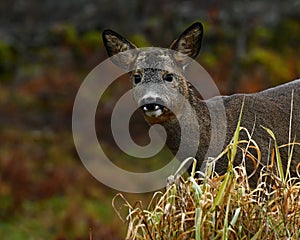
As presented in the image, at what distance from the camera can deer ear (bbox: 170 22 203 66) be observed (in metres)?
6.62

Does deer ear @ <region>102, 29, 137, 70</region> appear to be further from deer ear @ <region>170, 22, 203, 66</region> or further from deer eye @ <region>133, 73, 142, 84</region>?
deer ear @ <region>170, 22, 203, 66</region>

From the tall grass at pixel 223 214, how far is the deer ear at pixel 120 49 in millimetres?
1967

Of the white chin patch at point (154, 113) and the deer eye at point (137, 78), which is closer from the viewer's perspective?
the white chin patch at point (154, 113)

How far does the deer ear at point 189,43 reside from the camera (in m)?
6.62

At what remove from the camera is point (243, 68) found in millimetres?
20859

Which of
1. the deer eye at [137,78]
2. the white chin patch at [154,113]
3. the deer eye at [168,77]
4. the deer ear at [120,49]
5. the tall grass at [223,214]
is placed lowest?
the tall grass at [223,214]

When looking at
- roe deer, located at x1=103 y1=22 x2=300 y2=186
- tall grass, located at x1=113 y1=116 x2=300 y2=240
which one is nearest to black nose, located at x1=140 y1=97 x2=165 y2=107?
roe deer, located at x1=103 y1=22 x2=300 y2=186

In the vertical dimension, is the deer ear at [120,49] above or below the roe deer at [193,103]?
above

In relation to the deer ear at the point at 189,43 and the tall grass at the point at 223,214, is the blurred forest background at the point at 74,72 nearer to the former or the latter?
the deer ear at the point at 189,43

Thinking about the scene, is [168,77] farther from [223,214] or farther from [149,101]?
[223,214]

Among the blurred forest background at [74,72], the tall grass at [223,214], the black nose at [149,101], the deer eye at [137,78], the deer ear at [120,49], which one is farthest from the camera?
the blurred forest background at [74,72]

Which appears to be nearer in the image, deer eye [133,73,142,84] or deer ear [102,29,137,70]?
deer eye [133,73,142,84]

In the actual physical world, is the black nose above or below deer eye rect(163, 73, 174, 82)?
below

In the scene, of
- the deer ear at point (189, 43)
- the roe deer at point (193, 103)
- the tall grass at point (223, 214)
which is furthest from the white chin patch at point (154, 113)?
the tall grass at point (223, 214)
